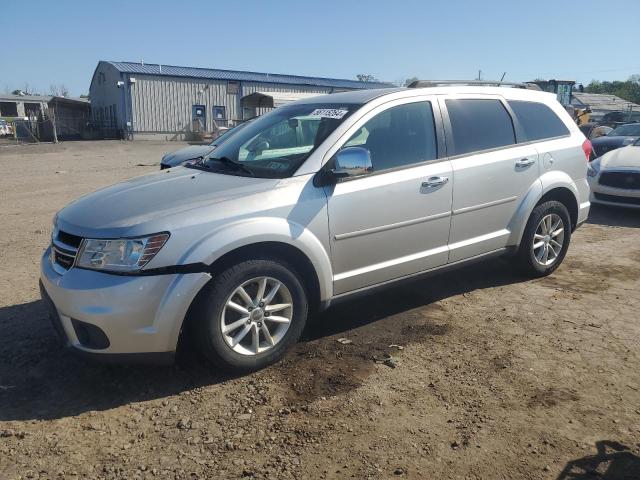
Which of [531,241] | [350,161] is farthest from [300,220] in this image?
[531,241]

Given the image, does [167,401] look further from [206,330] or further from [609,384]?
[609,384]

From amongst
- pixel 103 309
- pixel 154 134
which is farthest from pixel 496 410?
pixel 154 134

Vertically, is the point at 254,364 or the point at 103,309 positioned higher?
the point at 103,309

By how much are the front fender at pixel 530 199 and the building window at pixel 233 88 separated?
35.8m

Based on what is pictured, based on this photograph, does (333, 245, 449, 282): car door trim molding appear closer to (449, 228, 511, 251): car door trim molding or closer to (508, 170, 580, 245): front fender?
(449, 228, 511, 251): car door trim molding

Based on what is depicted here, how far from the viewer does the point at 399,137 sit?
167 inches

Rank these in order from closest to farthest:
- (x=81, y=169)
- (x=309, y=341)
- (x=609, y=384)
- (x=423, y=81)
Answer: (x=609, y=384), (x=309, y=341), (x=423, y=81), (x=81, y=169)

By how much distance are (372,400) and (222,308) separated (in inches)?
42.1

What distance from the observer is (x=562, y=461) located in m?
2.68

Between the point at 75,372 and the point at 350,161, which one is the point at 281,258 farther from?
the point at 75,372

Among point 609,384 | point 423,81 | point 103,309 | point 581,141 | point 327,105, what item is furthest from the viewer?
point 581,141

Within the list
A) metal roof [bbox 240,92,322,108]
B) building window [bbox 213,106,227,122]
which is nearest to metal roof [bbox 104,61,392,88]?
building window [bbox 213,106,227,122]

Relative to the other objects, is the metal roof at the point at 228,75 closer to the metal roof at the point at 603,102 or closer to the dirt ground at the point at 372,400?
the metal roof at the point at 603,102

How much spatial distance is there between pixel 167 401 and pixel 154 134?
35895mm
